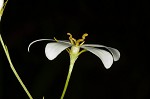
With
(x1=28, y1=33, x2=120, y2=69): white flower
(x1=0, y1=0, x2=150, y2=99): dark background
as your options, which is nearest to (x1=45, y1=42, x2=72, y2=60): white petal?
(x1=28, y1=33, x2=120, y2=69): white flower

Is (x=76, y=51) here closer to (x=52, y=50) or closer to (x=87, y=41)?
(x=52, y=50)

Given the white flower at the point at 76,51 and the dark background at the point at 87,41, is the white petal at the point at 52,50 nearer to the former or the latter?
the white flower at the point at 76,51

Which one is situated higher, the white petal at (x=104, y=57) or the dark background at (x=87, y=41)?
the dark background at (x=87, y=41)

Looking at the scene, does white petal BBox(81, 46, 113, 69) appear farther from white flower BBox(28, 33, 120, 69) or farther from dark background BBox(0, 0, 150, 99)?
dark background BBox(0, 0, 150, 99)

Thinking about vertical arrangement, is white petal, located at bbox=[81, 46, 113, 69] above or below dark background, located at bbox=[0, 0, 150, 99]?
below

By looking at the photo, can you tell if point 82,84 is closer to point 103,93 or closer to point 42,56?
point 103,93

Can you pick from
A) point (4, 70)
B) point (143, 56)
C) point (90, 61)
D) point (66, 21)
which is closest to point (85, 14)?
point (66, 21)

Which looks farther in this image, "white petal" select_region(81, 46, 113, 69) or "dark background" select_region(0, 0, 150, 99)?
"dark background" select_region(0, 0, 150, 99)

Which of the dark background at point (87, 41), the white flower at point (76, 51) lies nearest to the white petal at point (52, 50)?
the white flower at point (76, 51)

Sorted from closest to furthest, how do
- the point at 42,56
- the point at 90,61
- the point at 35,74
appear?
the point at 35,74 → the point at 42,56 → the point at 90,61
